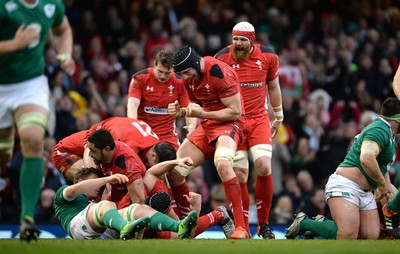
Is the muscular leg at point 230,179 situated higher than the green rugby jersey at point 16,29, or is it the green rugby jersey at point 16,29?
the green rugby jersey at point 16,29


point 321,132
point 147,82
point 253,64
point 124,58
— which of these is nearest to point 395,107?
point 253,64

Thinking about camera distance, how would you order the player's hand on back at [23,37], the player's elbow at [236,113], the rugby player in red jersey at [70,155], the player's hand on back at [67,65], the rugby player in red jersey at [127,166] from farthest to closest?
the rugby player in red jersey at [70,155] < the player's elbow at [236,113] < the rugby player in red jersey at [127,166] < the player's hand on back at [67,65] < the player's hand on back at [23,37]

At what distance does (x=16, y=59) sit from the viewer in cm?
1074

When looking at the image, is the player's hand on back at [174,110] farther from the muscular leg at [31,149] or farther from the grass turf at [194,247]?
the muscular leg at [31,149]

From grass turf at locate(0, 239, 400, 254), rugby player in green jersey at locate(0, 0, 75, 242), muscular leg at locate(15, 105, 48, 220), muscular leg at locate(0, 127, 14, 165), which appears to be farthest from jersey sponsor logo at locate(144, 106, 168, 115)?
muscular leg at locate(15, 105, 48, 220)

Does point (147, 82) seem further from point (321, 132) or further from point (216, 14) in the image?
point (216, 14)

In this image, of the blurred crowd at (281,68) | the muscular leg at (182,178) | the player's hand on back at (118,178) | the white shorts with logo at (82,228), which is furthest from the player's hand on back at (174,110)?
the blurred crowd at (281,68)

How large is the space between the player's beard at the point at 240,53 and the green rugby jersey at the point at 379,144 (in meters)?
2.07

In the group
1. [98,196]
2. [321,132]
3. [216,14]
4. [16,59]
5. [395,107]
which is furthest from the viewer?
[216,14]

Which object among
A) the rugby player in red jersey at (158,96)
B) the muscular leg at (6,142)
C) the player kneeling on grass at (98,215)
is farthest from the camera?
the rugby player in red jersey at (158,96)

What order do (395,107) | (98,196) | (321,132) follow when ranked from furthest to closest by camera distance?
(321,132), (98,196), (395,107)

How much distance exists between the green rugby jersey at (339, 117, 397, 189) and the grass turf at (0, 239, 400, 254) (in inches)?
58.2

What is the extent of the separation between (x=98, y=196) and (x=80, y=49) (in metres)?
8.00

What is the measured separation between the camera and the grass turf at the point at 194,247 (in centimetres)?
1027
